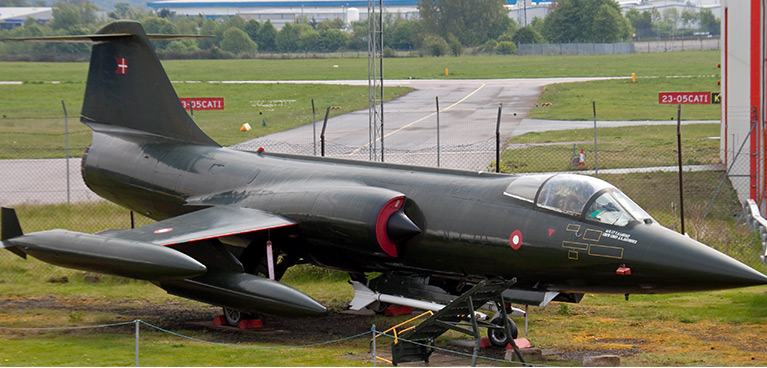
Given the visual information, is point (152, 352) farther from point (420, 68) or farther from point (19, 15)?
point (19, 15)

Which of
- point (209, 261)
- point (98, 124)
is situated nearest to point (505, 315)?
point (209, 261)

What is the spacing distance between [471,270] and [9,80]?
63764mm

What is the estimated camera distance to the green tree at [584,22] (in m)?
112

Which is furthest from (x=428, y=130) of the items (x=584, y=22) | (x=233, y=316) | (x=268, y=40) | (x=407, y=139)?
(x=268, y=40)

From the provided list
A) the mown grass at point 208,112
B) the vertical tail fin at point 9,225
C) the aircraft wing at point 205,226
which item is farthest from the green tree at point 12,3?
the aircraft wing at point 205,226

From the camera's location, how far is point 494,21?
124188 mm

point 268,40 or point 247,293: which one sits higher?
point 268,40

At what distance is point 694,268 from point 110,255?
8073 millimetres

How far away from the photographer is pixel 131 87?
60.2 feet

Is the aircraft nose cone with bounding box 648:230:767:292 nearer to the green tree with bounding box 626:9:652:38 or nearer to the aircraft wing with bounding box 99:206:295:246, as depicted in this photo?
the aircraft wing with bounding box 99:206:295:246

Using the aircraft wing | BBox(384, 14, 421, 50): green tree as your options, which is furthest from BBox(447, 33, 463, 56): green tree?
the aircraft wing

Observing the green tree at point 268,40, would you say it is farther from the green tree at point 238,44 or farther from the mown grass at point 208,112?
the mown grass at point 208,112

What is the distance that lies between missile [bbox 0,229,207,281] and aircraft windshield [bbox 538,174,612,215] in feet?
16.1

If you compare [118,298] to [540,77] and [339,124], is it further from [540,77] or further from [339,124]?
[540,77]
